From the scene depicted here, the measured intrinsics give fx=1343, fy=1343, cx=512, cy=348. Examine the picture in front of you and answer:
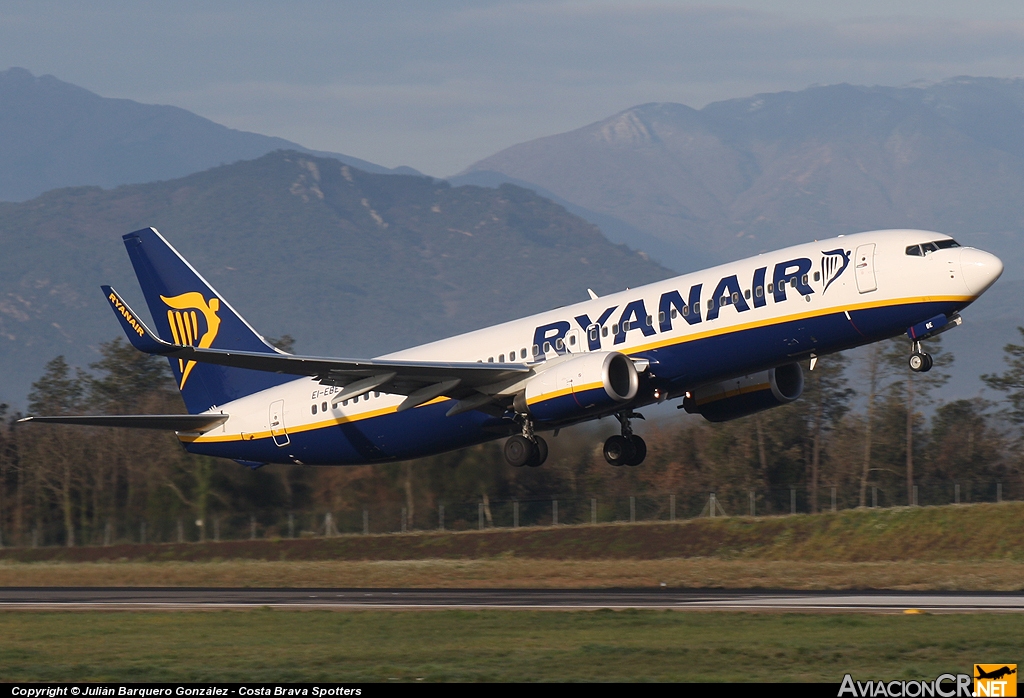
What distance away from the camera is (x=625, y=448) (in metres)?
40.5

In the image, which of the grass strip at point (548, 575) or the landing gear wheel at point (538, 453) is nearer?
the landing gear wheel at point (538, 453)

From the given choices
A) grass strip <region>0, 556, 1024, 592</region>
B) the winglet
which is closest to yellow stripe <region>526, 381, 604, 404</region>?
grass strip <region>0, 556, 1024, 592</region>

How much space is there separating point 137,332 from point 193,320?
8.75 m

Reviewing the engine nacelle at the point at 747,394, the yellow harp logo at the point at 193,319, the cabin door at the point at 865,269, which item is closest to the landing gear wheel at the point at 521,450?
the engine nacelle at the point at 747,394

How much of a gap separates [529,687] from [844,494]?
183ft

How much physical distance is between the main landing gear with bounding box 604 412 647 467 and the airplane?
0.14 feet

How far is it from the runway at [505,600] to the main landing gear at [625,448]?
12.9 ft

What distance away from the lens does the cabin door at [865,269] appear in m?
33.0

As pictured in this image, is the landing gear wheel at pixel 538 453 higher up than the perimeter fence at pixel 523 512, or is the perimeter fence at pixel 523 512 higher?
the landing gear wheel at pixel 538 453

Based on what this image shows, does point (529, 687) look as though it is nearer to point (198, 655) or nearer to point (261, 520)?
point (198, 655)

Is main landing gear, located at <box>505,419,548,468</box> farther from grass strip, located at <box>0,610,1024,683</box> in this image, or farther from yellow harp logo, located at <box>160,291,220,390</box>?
yellow harp logo, located at <box>160,291,220,390</box>

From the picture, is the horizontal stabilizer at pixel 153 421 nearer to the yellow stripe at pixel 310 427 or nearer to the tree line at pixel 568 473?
the yellow stripe at pixel 310 427

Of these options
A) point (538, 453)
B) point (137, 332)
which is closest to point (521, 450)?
point (538, 453)

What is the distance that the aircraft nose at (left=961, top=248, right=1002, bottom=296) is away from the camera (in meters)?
31.8
